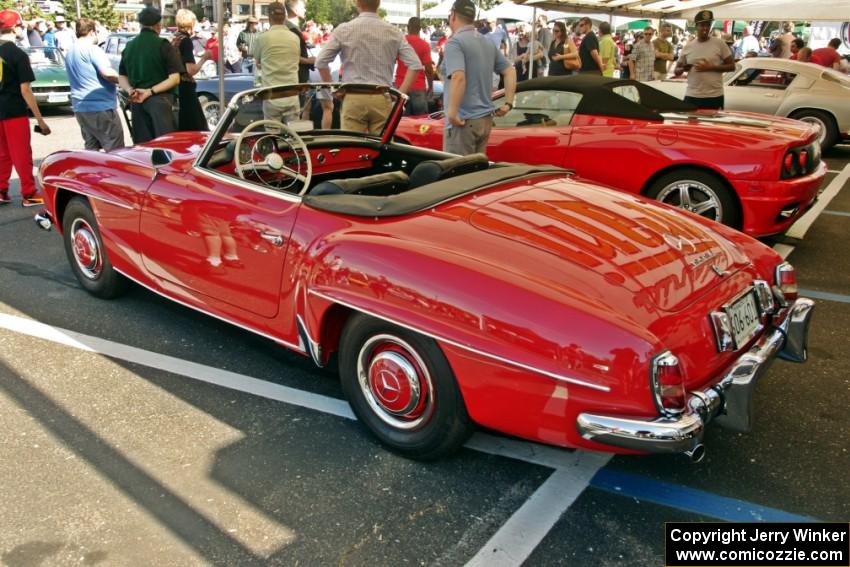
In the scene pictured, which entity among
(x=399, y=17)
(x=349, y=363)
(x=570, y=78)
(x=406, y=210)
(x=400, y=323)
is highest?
(x=399, y=17)

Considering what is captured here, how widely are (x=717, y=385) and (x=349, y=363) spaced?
1402 millimetres

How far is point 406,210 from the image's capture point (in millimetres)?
3092

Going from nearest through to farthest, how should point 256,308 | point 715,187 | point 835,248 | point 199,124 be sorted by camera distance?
point 256,308
point 715,187
point 835,248
point 199,124

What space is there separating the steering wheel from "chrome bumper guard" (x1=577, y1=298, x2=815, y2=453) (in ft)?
6.65

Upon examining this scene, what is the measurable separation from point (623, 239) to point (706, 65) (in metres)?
6.37

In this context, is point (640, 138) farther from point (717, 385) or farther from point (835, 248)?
point (717, 385)

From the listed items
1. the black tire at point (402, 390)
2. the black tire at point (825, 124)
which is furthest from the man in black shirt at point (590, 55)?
the black tire at point (402, 390)

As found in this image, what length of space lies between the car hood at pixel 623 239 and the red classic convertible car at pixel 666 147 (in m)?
2.21

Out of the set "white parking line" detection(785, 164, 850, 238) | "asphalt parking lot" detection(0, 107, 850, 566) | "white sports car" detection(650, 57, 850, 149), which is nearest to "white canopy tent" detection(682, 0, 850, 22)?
"white sports car" detection(650, 57, 850, 149)

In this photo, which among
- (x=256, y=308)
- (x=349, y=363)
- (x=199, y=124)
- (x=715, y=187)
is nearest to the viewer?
(x=349, y=363)

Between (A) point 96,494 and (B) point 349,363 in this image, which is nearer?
(A) point 96,494

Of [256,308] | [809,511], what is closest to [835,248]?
[809,511]

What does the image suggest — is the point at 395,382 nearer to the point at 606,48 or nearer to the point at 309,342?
the point at 309,342

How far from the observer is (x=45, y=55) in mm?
14445
